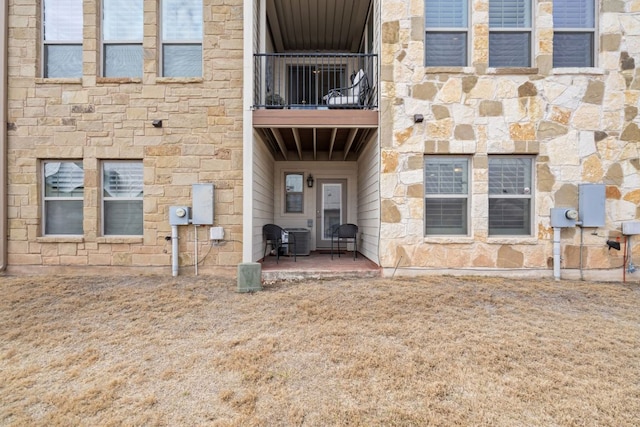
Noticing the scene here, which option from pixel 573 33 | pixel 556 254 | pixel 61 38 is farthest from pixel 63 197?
pixel 573 33

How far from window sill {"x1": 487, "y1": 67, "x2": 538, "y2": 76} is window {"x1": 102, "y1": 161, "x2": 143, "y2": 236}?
5.90 meters

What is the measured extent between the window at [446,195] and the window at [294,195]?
3351 millimetres

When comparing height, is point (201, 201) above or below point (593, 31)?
below

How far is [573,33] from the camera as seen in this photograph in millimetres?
5051

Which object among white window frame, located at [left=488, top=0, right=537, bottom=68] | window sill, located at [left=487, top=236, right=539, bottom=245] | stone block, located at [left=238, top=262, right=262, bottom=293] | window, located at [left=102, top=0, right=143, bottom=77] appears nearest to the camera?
stone block, located at [left=238, top=262, right=262, bottom=293]

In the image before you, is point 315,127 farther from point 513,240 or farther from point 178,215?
point 513,240

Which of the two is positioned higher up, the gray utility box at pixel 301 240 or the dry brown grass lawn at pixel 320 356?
the gray utility box at pixel 301 240

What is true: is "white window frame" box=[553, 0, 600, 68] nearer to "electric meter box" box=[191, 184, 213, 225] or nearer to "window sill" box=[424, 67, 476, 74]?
"window sill" box=[424, 67, 476, 74]

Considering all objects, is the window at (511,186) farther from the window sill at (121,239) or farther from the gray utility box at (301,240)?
the window sill at (121,239)

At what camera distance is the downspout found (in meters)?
4.95

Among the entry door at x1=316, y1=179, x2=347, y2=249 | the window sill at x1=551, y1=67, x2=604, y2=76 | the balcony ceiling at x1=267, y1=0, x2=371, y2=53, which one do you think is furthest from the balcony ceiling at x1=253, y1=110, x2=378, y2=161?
the window sill at x1=551, y1=67, x2=604, y2=76

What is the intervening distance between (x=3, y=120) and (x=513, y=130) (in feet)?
26.4

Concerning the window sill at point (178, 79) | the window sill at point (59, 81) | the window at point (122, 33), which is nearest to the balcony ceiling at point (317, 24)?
the window sill at point (178, 79)

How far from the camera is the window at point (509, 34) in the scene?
5059 mm
